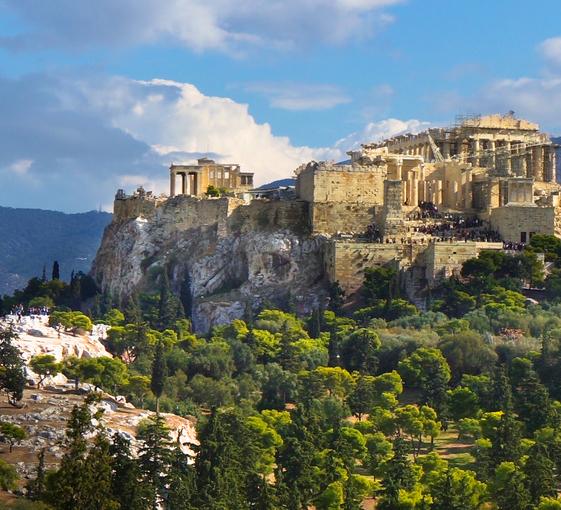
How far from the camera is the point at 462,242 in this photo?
366 ft

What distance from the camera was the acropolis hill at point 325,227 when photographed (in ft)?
372

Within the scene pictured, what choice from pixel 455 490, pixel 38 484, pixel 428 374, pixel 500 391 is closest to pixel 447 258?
pixel 428 374

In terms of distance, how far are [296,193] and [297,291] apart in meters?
9.80

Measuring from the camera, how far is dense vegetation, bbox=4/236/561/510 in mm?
75125

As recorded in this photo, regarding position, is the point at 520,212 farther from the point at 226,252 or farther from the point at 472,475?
the point at 472,475

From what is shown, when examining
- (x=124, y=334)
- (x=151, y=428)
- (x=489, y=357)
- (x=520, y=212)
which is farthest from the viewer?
(x=520, y=212)

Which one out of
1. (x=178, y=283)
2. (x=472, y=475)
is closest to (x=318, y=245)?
(x=178, y=283)

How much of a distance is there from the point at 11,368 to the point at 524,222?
1512 inches

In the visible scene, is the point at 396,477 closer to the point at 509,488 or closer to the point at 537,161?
the point at 509,488

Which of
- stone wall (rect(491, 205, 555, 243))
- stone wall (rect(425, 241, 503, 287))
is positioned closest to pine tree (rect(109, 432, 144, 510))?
stone wall (rect(425, 241, 503, 287))

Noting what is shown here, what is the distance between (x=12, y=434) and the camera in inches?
3182

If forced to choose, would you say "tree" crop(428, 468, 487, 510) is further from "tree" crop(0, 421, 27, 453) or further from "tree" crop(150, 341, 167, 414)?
"tree" crop(150, 341, 167, 414)

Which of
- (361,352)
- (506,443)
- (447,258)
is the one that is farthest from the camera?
(447,258)

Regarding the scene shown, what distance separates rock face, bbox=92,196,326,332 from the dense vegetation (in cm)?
228
